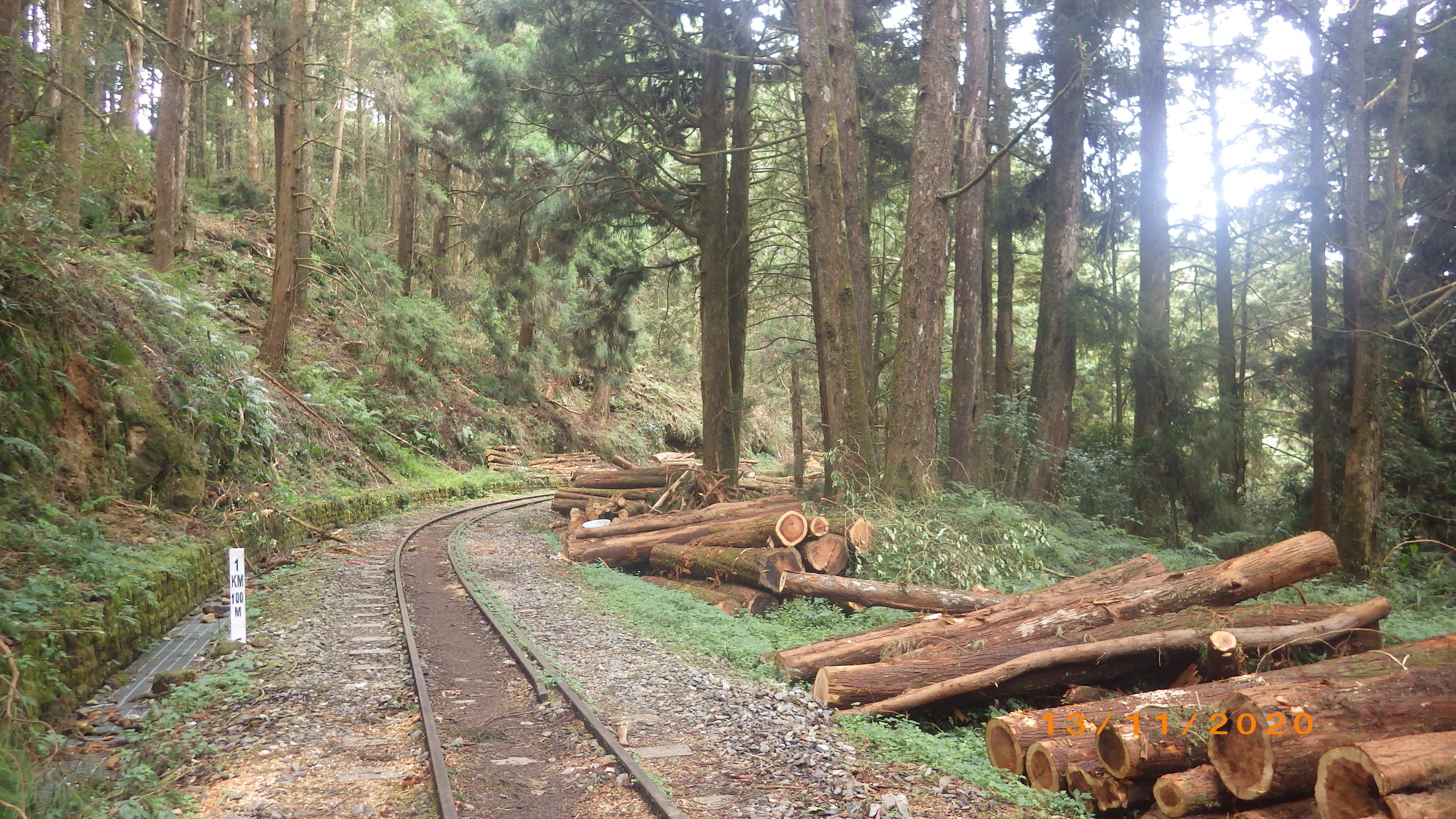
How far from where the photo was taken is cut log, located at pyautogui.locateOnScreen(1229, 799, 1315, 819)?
412 cm

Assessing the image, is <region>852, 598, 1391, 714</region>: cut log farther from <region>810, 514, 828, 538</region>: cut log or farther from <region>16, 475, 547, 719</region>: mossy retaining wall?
<region>16, 475, 547, 719</region>: mossy retaining wall

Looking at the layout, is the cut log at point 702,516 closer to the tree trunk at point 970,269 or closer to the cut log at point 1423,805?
the tree trunk at point 970,269

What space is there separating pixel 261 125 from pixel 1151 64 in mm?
30227

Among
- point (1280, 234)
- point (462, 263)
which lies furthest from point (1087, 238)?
point (462, 263)

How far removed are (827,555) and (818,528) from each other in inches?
12.8

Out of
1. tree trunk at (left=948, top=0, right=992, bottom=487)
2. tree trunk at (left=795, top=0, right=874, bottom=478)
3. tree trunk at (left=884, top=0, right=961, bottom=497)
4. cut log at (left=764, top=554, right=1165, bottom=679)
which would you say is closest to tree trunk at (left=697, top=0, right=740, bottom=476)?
tree trunk at (left=795, top=0, right=874, bottom=478)

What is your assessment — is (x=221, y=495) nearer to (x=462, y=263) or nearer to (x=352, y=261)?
(x=352, y=261)

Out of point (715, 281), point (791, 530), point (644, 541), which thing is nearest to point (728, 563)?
point (791, 530)

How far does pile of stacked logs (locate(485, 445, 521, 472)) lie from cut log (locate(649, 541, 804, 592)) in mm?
17123

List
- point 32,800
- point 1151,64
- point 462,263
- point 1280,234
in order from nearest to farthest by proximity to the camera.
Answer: point 32,800 → point 1151,64 → point 1280,234 → point 462,263

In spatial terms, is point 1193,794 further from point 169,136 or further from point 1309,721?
point 169,136

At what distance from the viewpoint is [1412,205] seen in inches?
534

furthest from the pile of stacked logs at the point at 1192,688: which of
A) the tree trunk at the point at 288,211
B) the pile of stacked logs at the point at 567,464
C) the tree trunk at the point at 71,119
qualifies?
the pile of stacked logs at the point at 567,464

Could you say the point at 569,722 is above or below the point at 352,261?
below
